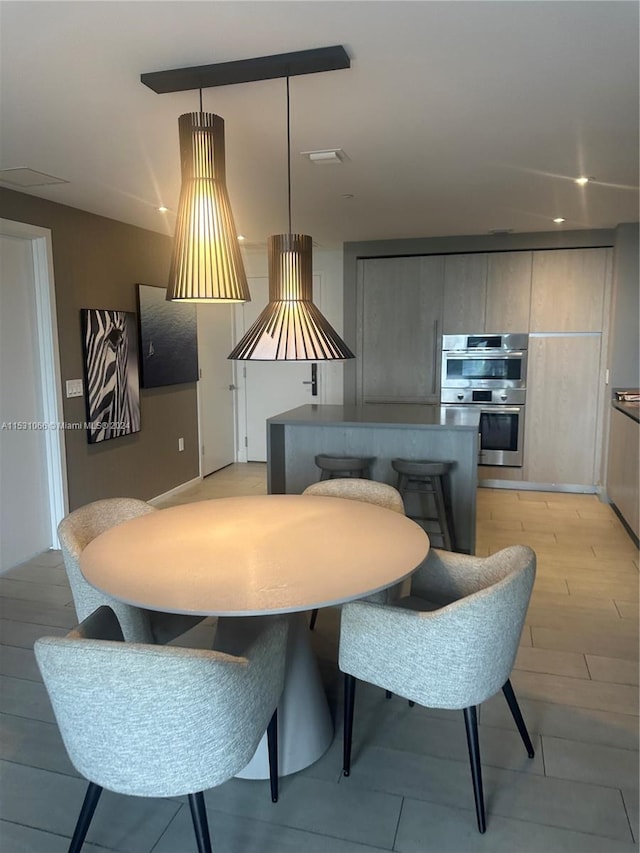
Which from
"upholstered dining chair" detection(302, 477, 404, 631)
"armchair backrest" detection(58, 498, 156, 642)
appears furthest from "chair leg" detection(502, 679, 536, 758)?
"armchair backrest" detection(58, 498, 156, 642)

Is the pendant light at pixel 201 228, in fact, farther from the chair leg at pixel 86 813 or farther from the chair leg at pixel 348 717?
the chair leg at pixel 86 813

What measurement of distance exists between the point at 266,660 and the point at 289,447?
260 cm

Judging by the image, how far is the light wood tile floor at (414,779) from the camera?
1784mm

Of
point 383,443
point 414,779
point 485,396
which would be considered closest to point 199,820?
point 414,779

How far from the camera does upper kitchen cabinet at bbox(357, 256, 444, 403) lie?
18.5 feet

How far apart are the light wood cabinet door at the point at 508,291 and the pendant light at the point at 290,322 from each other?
366 centimetres

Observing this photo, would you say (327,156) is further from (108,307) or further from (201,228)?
(108,307)

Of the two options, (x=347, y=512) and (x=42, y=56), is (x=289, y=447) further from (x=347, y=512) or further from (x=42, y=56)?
(x=42, y=56)

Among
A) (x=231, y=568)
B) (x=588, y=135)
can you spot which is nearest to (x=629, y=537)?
(x=588, y=135)

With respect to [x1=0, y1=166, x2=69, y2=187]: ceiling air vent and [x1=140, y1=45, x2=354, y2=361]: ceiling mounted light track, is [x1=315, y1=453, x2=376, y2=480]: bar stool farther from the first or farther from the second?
[x1=0, y1=166, x2=69, y2=187]: ceiling air vent

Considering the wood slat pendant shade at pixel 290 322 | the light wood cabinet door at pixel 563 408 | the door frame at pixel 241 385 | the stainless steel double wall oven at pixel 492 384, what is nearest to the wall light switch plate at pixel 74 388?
the wood slat pendant shade at pixel 290 322

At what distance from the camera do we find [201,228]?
78.9 inches

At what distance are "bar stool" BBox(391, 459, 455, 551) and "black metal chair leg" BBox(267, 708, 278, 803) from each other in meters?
2.00

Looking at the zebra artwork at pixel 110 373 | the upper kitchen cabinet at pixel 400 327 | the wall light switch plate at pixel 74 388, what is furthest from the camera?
the upper kitchen cabinet at pixel 400 327
